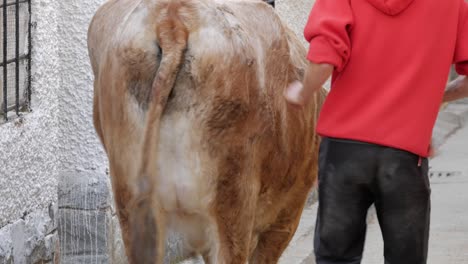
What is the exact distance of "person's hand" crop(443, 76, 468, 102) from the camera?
15.7ft

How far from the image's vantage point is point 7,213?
19.4 feet

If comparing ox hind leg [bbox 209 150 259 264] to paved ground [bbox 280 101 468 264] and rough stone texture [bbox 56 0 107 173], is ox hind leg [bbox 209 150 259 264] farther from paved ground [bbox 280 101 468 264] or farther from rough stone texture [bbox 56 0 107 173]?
paved ground [bbox 280 101 468 264]

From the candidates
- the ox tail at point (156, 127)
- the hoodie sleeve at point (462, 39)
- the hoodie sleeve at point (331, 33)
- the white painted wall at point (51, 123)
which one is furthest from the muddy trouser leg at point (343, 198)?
the white painted wall at point (51, 123)

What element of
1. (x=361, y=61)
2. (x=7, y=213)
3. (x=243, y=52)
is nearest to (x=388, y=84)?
(x=361, y=61)

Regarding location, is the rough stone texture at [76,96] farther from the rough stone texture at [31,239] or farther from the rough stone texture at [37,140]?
the rough stone texture at [31,239]

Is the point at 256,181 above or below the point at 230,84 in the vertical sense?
below

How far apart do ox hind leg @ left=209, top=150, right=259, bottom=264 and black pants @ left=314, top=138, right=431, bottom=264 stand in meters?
0.31

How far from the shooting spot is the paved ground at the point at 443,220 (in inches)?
326

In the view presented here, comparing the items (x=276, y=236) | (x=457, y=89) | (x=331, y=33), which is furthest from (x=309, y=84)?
(x=276, y=236)

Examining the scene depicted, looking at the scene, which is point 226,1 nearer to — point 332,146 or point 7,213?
point 332,146

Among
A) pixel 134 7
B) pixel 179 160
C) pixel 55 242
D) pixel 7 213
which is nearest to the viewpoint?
pixel 179 160

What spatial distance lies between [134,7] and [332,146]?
93cm

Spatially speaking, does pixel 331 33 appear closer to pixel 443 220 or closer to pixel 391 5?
pixel 391 5

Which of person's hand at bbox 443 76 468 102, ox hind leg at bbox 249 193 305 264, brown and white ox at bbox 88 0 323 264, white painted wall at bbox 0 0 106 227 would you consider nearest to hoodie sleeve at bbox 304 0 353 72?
brown and white ox at bbox 88 0 323 264
